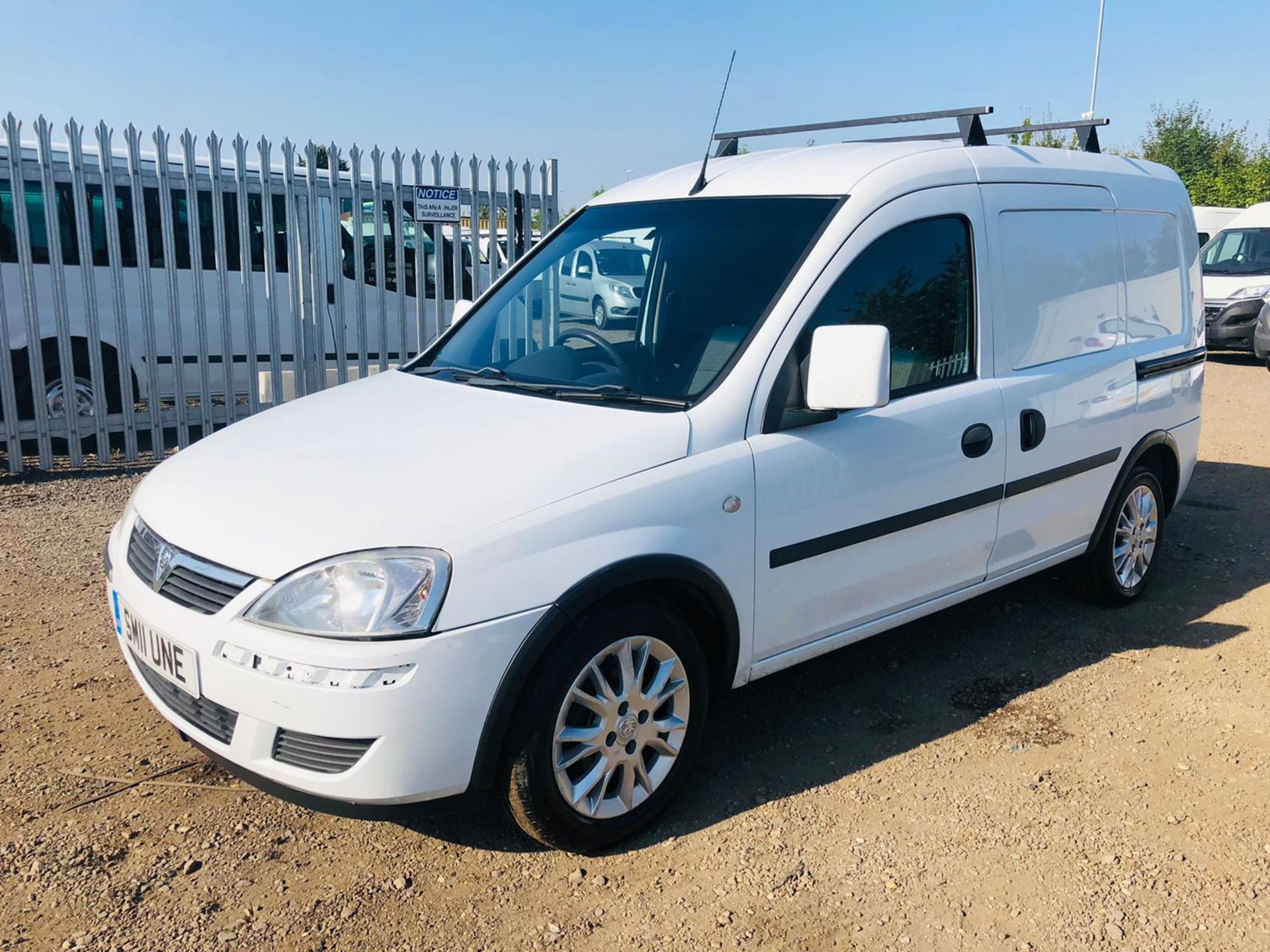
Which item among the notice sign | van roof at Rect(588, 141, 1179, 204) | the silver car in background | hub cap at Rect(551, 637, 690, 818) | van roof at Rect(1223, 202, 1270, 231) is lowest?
hub cap at Rect(551, 637, 690, 818)

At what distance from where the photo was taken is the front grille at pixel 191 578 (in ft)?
8.93

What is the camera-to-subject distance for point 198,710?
2848mm

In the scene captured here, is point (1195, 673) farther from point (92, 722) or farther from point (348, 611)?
point (92, 722)

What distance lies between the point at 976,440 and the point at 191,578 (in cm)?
266

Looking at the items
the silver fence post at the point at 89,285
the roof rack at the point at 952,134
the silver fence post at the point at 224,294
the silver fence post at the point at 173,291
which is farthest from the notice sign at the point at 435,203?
the roof rack at the point at 952,134

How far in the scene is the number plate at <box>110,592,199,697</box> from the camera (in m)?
2.77

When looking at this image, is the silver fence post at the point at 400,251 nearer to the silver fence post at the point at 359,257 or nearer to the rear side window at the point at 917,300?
the silver fence post at the point at 359,257

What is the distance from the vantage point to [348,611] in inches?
102

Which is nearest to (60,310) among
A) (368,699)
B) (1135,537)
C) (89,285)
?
(89,285)

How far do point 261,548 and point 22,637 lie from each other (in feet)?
8.24

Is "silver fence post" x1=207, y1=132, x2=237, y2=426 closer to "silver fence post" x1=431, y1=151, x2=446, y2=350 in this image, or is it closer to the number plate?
"silver fence post" x1=431, y1=151, x2=446, y2=350

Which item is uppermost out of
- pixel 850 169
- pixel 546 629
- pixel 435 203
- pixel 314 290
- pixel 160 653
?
pixel 435 203

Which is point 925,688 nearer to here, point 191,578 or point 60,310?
point 191,578

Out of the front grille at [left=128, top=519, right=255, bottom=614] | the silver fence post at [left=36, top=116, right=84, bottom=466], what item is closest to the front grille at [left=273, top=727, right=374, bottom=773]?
the front grille at [left=128, top=519, right=255, bottom=614]
